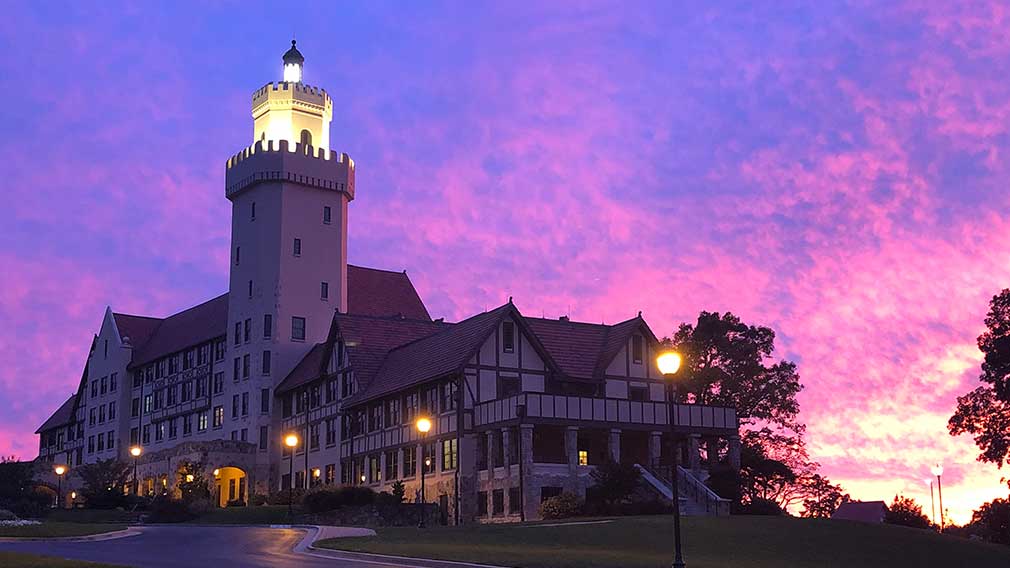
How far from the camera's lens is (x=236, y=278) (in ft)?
281

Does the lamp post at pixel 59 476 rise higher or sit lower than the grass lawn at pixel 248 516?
higher

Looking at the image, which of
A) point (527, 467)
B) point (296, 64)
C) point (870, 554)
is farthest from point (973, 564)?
point (296, 64)

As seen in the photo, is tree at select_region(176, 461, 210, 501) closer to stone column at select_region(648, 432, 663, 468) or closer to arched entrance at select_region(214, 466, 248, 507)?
arched entrance at select_region(214, 466, 248, 507)

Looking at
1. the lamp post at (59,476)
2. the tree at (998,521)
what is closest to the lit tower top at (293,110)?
the lamp post at (59,476)

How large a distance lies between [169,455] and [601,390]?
1276 inches

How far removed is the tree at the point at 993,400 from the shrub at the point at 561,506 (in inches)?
860

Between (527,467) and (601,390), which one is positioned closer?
(527,467)

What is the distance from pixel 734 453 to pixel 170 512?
90.5 ft

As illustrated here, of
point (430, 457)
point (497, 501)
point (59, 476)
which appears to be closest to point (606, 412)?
point (497, 501)

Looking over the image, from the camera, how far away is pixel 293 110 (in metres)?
86.4

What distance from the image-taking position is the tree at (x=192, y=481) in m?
70.5

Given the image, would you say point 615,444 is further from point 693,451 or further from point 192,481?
point 192,481

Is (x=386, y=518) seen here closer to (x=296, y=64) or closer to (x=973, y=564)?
(x=973, y=564)

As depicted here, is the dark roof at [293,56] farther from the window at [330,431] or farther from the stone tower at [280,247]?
the window at [330,431]
